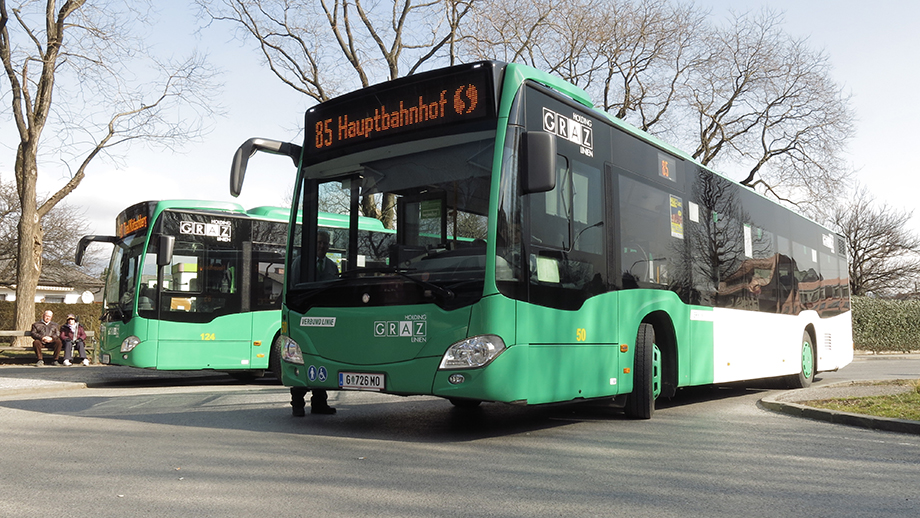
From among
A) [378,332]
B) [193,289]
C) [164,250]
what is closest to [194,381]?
[193,289]

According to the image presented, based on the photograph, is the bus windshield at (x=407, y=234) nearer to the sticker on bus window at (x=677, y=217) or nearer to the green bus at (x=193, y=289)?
the sticker on bus window at (x=677, y=217)

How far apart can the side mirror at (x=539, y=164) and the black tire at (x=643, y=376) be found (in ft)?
8.82

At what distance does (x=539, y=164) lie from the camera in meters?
6.54

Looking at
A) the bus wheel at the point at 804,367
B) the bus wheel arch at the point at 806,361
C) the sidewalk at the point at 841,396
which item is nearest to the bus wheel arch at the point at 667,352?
the sidewalk at the point at 841,396

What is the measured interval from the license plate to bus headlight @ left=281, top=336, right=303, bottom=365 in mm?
645

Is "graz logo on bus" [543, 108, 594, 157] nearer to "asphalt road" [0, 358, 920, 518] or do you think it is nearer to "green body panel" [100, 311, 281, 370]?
"asphalt road" [0, 358, 920, 518]

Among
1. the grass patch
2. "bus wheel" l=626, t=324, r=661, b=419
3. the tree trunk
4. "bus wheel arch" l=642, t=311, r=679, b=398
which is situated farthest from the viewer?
the tree trunk

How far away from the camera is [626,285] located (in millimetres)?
8227

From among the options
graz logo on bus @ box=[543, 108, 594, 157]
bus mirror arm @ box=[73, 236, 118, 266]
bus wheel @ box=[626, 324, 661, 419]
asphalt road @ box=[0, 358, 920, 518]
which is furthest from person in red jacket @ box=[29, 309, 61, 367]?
graz logo on bus @ box=[543, 108, 594, 157]

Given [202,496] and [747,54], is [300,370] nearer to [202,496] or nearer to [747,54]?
[202,496]

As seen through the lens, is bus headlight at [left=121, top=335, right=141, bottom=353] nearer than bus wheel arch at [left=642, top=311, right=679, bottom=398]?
No

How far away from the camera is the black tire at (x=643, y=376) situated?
848cm

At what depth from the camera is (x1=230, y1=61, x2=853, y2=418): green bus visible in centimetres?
665

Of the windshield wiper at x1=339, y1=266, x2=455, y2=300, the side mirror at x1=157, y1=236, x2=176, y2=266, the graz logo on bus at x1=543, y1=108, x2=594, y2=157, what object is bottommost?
the windshield wiper at x1=339, y1=266, x2=455, y2=300
